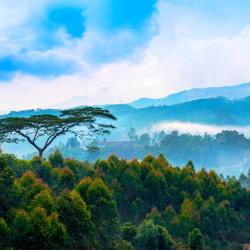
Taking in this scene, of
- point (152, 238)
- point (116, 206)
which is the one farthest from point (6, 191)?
point (116, 206)

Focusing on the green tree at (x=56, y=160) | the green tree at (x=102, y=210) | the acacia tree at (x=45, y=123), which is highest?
the acacia tree at (x=45, y=123)

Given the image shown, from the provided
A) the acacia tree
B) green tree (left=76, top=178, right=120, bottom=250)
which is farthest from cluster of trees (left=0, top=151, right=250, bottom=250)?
the acacia tree

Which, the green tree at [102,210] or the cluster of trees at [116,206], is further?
the green tree at [102,210]

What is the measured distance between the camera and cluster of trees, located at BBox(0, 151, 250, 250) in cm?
2331

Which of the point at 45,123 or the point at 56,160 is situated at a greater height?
the point at 45,123

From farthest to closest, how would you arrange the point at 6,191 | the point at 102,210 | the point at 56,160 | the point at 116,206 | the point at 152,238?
the point at 56,160 → the point at 116,206 → the point at 152,238 → the point at 102,210 → the point at 6,191

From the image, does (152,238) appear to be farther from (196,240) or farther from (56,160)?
(56,160)

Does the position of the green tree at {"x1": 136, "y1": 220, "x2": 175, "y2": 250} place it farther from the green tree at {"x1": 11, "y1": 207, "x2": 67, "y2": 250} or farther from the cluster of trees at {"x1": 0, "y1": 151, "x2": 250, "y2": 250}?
the green tree at {"x1": 11, "y1": 207, "x2": 67, "y2": 250}

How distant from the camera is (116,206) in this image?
122ft

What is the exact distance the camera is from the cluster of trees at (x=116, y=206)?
23.3 metres

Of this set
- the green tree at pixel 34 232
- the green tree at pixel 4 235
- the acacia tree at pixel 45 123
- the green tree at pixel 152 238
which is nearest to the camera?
the green tree at pixel 4 235

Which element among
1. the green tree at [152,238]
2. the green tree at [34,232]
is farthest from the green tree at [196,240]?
the green tree at [34,232]

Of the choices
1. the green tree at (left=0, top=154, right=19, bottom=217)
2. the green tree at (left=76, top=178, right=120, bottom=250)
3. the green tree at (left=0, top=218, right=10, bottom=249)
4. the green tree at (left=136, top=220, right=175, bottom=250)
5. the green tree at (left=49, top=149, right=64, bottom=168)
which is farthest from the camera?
the green tree at (left=49, top=149, right=64, bottom=168)

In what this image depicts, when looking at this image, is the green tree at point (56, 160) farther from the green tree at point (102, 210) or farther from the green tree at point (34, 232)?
the green tree at point (34, 232)
